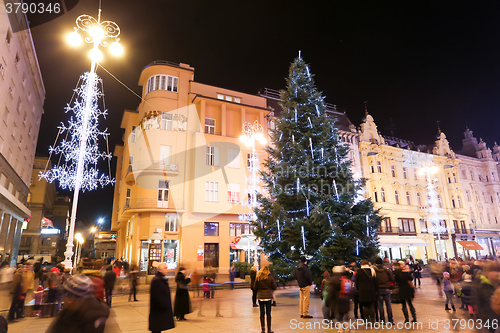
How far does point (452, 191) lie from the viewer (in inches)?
1791

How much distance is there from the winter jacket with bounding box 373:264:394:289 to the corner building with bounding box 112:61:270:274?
2058 centimetres

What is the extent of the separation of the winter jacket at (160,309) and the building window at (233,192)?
2399 cm

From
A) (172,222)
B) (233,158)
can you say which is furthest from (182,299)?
(233,158)

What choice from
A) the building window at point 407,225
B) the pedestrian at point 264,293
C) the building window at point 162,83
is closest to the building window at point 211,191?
the building window at point 162,83

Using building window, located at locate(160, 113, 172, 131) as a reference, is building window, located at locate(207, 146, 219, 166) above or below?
below

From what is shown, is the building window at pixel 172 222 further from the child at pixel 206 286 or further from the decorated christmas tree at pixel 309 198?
the decorated christmas tree at pixel 309 198

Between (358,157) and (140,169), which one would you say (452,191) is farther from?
(140,169)

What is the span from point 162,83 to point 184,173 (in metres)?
9.41

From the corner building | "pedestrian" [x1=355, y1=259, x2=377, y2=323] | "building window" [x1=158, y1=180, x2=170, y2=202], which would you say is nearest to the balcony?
the corner building

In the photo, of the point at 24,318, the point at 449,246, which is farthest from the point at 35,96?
the point at 449,246

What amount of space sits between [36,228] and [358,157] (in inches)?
2295

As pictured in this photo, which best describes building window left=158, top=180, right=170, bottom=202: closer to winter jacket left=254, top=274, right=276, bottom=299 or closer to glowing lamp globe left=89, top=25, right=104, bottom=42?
glowing lamp globe left=89, top=25, right=104, bottom=42

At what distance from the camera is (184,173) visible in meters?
29.2

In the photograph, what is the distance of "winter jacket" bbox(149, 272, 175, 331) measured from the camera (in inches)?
214
